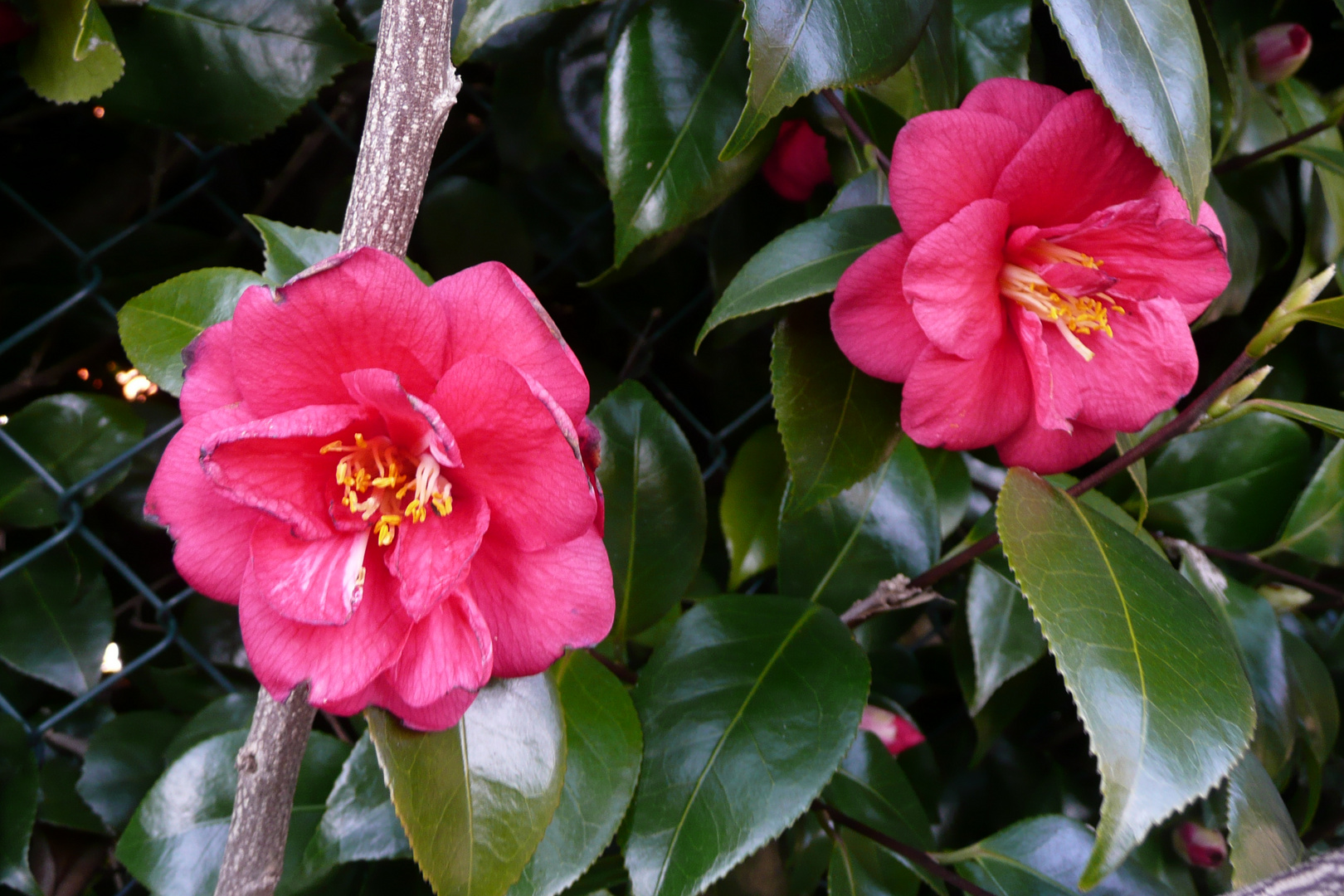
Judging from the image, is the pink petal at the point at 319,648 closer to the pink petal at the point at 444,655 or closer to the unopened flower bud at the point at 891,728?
the pink petal at the point at 444,655

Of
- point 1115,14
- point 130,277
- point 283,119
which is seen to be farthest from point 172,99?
point 1115,14

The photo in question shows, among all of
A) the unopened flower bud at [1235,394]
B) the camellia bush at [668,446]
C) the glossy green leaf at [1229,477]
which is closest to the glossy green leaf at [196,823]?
the camellia bush at [668,446]

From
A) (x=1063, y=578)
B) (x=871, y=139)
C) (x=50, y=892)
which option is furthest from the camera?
(x=50, y=892)

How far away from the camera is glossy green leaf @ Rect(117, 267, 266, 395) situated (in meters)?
0.58

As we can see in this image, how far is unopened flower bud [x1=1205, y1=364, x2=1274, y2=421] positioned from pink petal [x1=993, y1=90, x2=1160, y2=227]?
0.44ft

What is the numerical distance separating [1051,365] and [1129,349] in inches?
2.1

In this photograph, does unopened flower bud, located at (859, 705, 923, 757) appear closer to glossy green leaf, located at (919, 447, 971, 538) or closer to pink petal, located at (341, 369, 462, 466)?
glossy green leaf, located at (919, 447, 971, 538)

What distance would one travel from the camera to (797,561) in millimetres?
779

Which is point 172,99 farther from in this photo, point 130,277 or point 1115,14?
point 1115,14

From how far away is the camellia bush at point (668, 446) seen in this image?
43 centimetres

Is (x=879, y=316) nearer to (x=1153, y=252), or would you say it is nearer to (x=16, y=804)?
(x=1153, y=252)

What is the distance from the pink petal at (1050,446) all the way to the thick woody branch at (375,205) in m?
0.41

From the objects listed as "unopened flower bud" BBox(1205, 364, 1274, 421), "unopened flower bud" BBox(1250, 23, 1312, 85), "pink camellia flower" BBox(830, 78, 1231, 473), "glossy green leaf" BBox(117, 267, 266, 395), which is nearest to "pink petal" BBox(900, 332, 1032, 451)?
"pink camellia flower" BBox(830, 78, 1231, 473)

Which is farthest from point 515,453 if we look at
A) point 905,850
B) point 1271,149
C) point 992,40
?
point 1271,149
